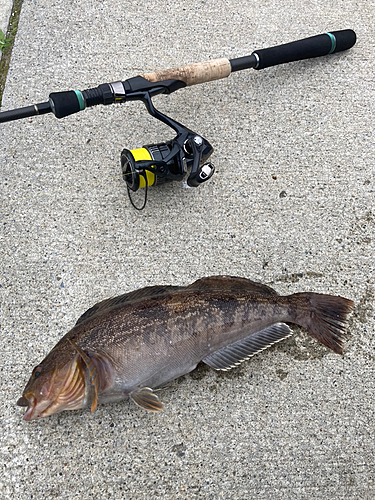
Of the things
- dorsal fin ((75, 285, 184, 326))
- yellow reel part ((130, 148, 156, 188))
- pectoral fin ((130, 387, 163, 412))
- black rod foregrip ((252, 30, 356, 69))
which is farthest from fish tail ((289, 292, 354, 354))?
black rod foregrip ((252, 30, 356, 69))

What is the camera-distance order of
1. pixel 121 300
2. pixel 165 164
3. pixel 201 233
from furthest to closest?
pixel 201 233 → pixel 165 164 → pixel 121 300

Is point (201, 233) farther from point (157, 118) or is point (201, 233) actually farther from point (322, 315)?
point (322, 315)

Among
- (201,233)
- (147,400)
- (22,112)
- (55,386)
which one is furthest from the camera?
(201,233)

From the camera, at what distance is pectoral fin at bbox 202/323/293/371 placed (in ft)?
7.57

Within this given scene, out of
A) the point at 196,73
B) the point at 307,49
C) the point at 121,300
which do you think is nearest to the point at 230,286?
the point at 121,300

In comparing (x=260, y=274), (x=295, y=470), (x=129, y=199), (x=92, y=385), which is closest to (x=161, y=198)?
(x=129, y=199)

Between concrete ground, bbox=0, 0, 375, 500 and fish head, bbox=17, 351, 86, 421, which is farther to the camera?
concrete ground, bbox=0, 0, 375, 500

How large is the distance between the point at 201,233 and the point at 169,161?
0.55 metres

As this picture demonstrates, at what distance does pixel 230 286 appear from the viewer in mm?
2410

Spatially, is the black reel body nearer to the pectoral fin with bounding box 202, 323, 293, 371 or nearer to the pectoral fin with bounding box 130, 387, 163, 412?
the pectoral fin with bounding box 202, 323, 293, 371

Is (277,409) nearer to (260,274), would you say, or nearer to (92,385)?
(260,274)

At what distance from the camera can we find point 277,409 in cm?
243

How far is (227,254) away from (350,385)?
110 cm

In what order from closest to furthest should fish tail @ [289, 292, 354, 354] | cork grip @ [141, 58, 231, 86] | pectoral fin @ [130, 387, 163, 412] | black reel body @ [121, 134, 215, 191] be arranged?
1. pectoral fin @ [130, 387, 163, 412]
2. fish tail @ [289, 292, 354, 354]
3. black reel body @ [121, 134, 215, 191]
4. cork grip @ [141, 58, 231, 86]
